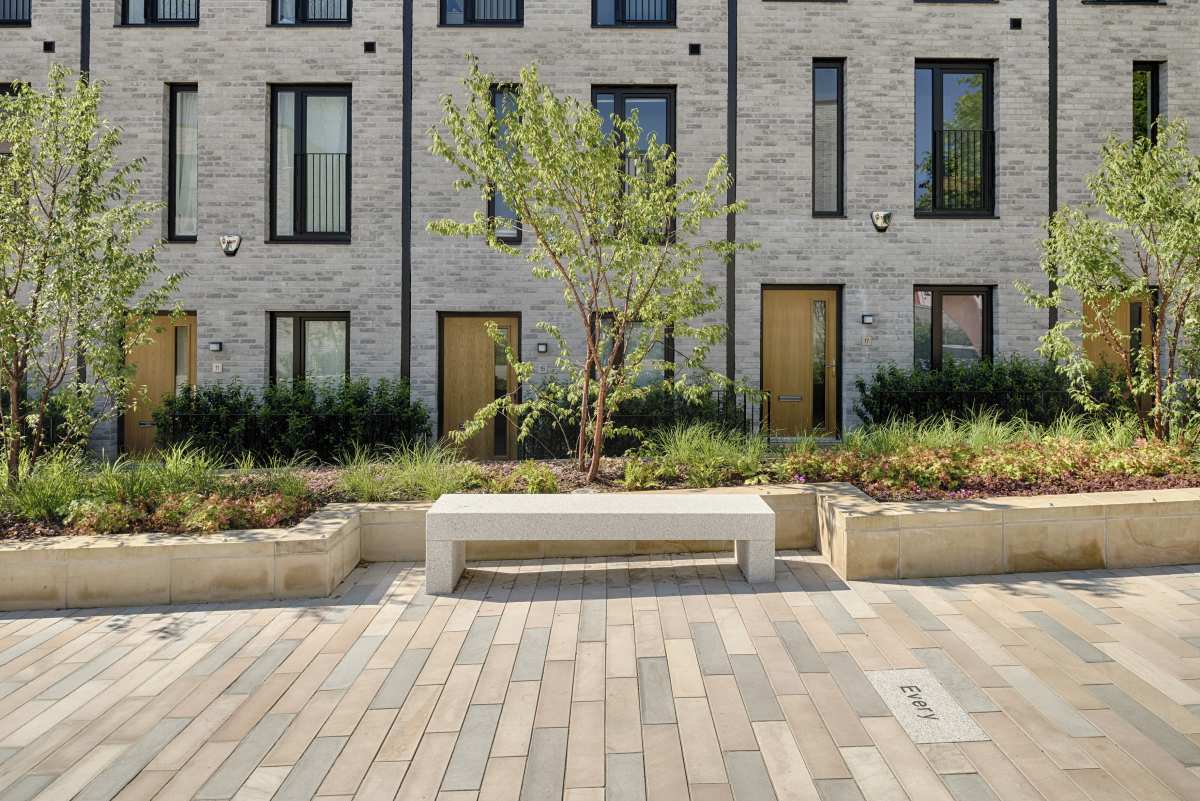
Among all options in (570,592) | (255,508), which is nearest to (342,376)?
(255,508)

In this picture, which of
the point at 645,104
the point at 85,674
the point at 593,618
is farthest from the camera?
the point at 645,104

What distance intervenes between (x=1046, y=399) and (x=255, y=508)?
912 cm

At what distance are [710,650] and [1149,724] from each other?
6.02ft

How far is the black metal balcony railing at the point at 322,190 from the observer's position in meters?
10.7

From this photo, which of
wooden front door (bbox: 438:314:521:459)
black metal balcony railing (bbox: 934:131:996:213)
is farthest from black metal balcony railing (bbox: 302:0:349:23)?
black metal balcony railing (bbox: 934:131:996:213)

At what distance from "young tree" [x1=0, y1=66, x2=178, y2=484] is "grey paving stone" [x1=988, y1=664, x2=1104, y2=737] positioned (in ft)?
20.6

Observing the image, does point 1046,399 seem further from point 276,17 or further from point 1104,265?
point 276,17

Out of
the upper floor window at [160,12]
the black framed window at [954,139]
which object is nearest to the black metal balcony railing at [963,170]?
the black framed window at [954,139]

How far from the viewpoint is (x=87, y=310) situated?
6.05 meters

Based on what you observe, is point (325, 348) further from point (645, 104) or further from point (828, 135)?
point (828, 135)

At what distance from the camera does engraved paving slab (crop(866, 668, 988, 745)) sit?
306cm

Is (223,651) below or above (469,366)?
below

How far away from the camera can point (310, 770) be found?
2875mm

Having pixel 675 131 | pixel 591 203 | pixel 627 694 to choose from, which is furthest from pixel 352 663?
pixel 675 131
